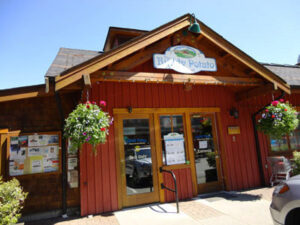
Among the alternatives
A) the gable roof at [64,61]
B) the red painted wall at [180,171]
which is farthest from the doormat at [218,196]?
the gable roof at [64,61]

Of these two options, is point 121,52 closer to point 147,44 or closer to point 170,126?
point 147,44

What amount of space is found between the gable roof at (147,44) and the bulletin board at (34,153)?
1.63 meters

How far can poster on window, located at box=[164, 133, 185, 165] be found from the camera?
5738mm

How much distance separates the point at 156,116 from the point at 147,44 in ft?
6.45

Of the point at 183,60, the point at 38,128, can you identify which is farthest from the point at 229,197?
the point at 38,128

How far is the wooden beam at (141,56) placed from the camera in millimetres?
4820

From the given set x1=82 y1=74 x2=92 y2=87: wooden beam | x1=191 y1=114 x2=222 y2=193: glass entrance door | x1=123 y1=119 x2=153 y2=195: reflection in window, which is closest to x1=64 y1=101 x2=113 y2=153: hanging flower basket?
x1=82 y1=74 x2=92 y2=87: wooden beam

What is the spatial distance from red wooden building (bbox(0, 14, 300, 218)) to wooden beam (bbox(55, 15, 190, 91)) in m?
0.02

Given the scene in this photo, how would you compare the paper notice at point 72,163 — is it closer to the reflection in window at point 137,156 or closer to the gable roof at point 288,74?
the reflection in window at point 137,156

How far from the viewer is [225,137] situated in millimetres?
6418

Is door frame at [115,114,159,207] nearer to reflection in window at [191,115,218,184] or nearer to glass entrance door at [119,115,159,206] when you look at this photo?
glass entrance door at [119,115,159,206]

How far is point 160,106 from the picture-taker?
588 cm

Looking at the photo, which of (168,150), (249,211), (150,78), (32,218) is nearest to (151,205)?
(168,150)

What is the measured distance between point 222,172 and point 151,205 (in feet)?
8.09
